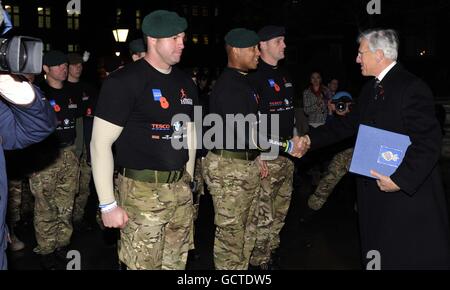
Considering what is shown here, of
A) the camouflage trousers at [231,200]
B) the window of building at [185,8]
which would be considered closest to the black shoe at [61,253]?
the camouflage trousers at [231,200]

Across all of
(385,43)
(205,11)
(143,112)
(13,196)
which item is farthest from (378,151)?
(205,11)

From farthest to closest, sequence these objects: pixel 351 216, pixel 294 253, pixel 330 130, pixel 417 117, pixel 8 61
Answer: pixel 351 216, pixel 294 253, pixel 330 130, pixel 417 117, pixel 8 61

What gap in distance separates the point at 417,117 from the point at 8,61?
2809 millimetres

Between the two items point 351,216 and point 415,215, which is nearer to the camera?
point 415,215

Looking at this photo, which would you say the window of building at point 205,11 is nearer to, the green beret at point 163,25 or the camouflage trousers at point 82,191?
the camouflage trousers at point 82,191

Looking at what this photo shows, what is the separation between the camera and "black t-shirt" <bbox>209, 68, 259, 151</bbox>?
4.96 meters

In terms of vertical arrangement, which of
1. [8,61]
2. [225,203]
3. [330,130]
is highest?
[8,61]

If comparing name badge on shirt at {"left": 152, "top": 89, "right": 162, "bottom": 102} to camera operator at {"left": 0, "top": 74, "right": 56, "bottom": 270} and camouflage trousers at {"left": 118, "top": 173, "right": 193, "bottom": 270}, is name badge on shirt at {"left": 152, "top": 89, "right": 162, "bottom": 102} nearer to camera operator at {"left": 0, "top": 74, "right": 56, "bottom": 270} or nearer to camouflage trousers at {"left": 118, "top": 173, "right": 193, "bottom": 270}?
camouflage trousers at {"left": 118, "top": 173, "right": 193, "bottom": 270}

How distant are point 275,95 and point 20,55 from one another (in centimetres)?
368

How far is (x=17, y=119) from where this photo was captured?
2602 mm

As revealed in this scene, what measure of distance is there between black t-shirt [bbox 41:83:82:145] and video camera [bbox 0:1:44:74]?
4.02 m
